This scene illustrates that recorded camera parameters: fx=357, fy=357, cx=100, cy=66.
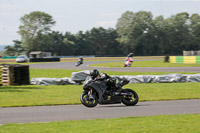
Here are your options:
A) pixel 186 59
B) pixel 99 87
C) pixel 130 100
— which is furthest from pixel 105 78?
pixel 186 59

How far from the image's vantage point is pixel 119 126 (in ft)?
24.6

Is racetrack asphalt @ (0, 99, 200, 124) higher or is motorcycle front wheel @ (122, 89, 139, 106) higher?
motorcycle front wheel @ (122, 89, 139, 106)

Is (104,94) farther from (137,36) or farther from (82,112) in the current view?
(137,36)

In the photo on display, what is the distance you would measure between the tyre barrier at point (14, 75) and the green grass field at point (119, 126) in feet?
38.9

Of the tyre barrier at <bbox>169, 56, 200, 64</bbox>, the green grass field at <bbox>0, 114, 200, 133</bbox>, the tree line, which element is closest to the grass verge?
the green grass field at <bbox>0, 114, 200, 133</bbox>

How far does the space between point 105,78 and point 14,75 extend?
31.6 ft

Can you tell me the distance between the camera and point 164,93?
14781 mm

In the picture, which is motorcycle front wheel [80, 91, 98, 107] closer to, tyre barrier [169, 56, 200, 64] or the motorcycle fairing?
the motorcycle fairing

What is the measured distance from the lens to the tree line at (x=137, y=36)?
352 ft

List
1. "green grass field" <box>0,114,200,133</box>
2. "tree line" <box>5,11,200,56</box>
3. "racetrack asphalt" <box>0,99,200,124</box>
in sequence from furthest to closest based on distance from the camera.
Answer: "tree line" <box>5,11,200,56</box> → "racetrack asphalt" <box>0,99,200,124</box> → "green grass field" <box>0,114,200,133</box>

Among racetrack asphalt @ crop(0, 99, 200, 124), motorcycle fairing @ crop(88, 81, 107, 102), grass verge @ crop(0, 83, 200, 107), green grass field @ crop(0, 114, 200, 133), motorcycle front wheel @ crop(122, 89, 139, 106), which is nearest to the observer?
green grass field @ crop(0, 114, 200, 133)

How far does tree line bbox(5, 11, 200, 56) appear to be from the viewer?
352 feet

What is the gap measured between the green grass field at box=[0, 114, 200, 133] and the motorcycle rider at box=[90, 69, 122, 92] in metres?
2.68

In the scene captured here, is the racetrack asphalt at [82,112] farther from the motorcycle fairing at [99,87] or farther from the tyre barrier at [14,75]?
the tyre barrier at [14,75]
